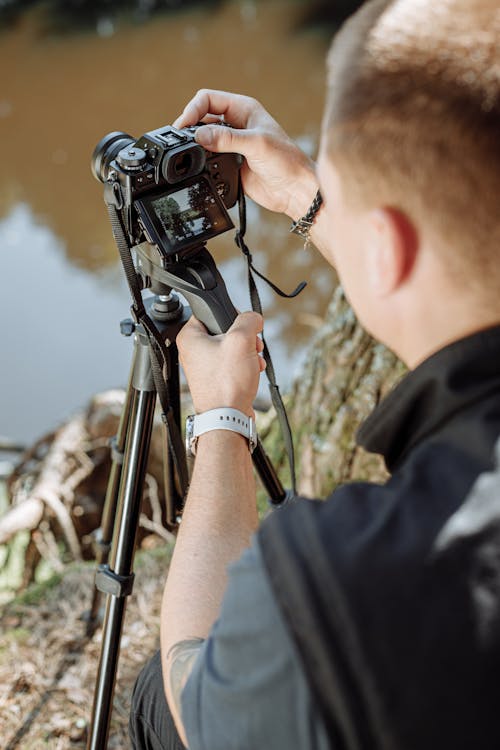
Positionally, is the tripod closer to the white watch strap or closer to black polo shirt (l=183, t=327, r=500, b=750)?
the white watch strap

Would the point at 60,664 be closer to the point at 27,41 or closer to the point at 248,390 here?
the point at 248,390

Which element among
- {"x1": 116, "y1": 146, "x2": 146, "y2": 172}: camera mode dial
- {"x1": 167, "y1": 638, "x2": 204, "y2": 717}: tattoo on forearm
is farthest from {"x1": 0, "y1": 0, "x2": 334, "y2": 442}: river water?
{"x1": 167, "y1": 638, "x2": 204, "y2": 717}: tattoo on forearm

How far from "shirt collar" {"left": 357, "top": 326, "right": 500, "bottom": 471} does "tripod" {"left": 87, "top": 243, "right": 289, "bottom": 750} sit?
418mm

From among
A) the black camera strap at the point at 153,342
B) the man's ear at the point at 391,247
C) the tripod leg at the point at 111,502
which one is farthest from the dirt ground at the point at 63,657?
the man's ear at the point at 391,247

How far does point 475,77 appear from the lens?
72 centimetres

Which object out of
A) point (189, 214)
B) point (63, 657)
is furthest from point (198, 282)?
point (63, 657)

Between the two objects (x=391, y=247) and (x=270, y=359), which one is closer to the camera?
(x=391, y=247)

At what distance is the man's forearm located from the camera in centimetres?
97

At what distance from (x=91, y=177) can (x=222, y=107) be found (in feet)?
12.0

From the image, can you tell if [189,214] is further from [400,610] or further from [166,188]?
[400,610]

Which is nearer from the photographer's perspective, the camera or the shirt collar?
the shirt collar

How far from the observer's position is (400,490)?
29.0 inches

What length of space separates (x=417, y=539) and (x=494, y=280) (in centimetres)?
27

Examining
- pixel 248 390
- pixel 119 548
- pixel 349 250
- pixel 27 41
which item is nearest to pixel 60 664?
pixel 119 548
